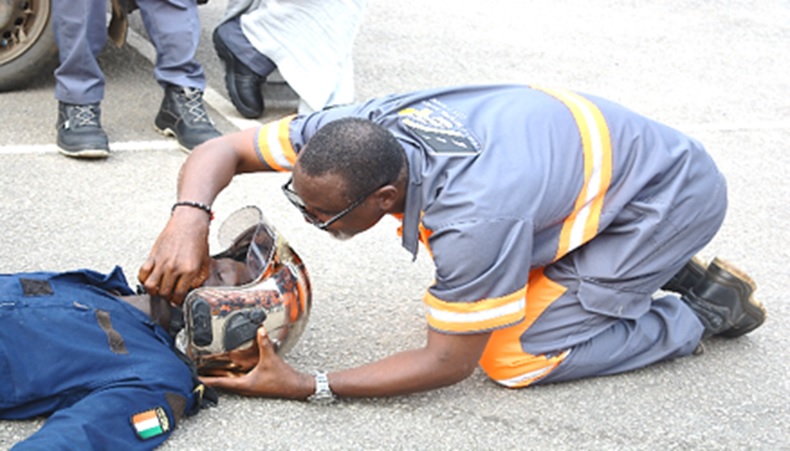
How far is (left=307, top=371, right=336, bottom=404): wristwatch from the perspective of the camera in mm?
3068

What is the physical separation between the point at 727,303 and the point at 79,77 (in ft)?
8.97

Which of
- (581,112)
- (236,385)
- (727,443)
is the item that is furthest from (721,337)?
(236,385)

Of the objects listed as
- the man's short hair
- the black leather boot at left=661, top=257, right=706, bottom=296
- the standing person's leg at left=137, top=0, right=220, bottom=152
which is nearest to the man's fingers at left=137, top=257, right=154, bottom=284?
the man's short hair

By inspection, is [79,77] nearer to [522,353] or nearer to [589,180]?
[522,353]

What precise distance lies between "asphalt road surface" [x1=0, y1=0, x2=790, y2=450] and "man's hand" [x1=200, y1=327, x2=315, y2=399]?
0.05 m

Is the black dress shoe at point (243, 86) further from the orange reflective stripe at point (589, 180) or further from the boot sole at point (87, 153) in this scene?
the orange reflective stripe at point (589, 180)

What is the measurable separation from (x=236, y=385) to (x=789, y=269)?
88.3 inches

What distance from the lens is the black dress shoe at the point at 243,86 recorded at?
5.25 metres

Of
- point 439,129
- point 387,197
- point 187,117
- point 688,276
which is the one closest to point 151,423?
point 387,197

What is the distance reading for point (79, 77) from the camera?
A: 15.5 feet

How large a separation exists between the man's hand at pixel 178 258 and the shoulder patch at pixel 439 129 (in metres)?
0.62

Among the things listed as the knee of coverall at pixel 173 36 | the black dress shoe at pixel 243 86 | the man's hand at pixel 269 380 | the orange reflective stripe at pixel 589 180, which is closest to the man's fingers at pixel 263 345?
the man's hand at pixel 269 380

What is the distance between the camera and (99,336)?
9.66 ft

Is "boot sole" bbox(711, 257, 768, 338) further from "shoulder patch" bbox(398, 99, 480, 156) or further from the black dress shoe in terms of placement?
the black dress shoe
